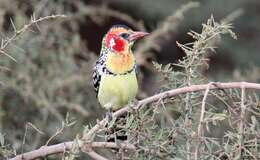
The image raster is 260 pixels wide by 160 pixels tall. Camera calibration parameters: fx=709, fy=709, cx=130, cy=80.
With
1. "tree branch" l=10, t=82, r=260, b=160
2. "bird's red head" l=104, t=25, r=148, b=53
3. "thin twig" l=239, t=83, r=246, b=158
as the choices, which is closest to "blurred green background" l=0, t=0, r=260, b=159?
"bird's red head" l=104, t=25, r=148, b=53

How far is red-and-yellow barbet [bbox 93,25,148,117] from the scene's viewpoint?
107 inches

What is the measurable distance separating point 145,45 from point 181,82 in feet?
5.53

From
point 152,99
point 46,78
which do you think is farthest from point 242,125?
point 46,78

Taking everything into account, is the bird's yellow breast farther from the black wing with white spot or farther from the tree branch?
the tree branch

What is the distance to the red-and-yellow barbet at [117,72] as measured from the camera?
2.72m

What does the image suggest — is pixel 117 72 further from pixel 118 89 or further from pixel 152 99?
pixel 152 99

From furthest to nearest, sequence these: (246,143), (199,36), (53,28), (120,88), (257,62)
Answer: (257,62) < (53,28) < (120,88) < (199,36) < (246,143)

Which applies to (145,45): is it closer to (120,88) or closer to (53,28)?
(53,28)

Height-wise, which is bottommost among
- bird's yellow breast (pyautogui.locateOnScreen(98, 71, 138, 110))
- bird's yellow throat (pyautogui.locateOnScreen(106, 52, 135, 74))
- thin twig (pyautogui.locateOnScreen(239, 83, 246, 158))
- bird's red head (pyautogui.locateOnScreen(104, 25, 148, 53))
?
thin twig (pyautogui.locateOnScreen(239, 83, 246, 158))

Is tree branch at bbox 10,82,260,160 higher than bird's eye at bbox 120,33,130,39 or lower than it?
lower

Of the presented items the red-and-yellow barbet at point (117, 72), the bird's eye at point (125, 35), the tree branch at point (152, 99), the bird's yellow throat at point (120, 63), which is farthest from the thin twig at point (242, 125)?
the bird's eye at point (125, 35)

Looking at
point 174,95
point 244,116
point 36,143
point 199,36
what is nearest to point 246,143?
point 244,116

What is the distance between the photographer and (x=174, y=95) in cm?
180

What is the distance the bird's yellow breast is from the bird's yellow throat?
0.09 ft
